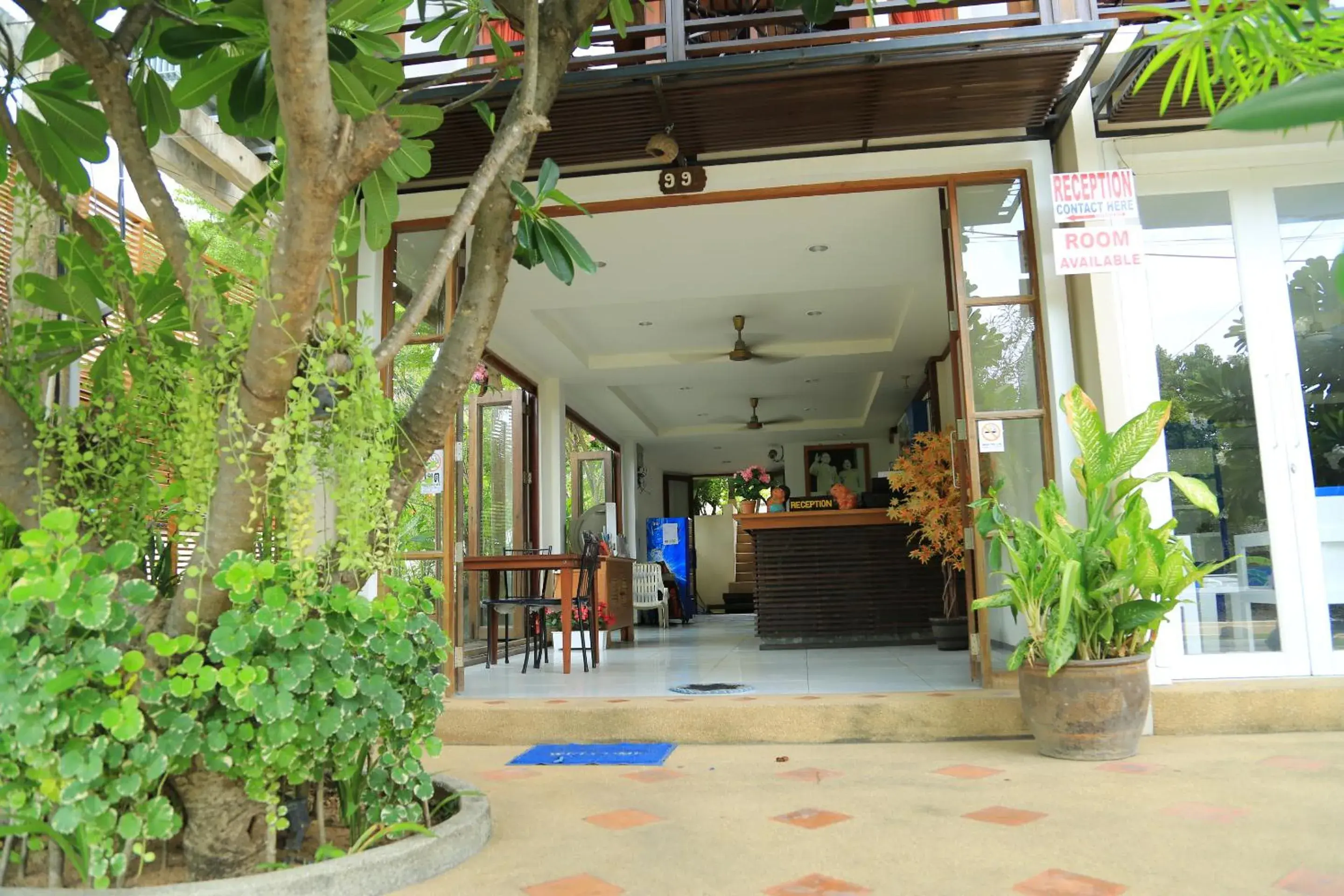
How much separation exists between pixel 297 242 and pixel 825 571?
605 cm

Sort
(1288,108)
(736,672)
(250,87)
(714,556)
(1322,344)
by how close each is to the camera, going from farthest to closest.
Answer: (714,556) < (736,672) < (1322,344) < (250,87) < (1288,108)

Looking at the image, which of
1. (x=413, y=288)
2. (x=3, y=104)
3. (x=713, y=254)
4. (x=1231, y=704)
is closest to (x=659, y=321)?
(x=713, y=254)

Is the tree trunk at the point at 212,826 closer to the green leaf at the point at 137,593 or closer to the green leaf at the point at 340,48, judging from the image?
the green leaf at the point at 137,593

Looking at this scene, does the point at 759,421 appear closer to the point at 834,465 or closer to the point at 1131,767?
the point at 834,465

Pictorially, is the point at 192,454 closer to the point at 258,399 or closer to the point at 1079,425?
the point at 258,399

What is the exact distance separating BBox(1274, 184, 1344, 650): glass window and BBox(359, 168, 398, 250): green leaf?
12.6ft

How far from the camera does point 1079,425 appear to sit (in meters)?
3.60

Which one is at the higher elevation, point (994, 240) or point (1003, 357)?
point (994, 240)

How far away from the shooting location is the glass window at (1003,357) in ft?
14.3

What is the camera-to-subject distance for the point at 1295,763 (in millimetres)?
3121

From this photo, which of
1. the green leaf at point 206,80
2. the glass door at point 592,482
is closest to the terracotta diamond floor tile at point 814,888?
the green leaf at point 206,80

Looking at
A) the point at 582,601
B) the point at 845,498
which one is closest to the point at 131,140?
the point at 582,601

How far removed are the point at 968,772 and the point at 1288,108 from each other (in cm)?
310

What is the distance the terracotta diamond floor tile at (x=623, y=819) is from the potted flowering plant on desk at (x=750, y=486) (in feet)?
15.4
